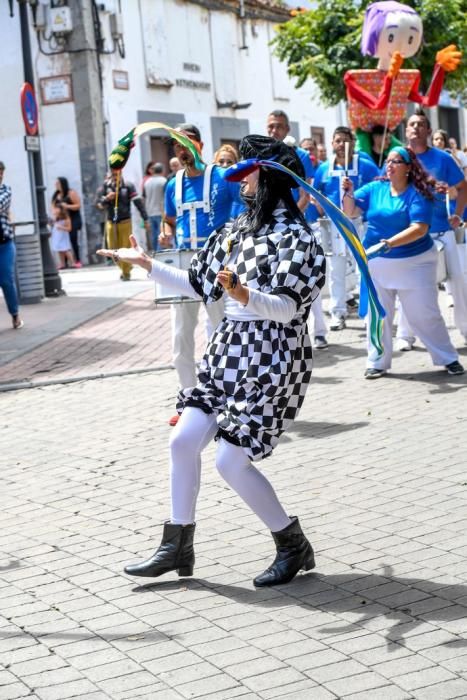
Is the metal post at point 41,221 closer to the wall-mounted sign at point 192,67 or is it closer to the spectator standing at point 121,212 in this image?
the spectator standing at point 121,212

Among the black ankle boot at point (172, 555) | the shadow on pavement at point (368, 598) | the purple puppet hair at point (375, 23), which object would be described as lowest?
the shadow on pavement at point (368, 598)

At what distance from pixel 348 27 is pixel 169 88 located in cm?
615

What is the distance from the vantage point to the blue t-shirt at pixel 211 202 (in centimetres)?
829

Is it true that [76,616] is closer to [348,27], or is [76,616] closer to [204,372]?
[204,372]

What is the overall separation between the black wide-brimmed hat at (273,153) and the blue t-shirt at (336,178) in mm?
6616

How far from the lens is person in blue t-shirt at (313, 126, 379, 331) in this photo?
Answer: 38.8ft

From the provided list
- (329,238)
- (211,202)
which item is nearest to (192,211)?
(211,202)

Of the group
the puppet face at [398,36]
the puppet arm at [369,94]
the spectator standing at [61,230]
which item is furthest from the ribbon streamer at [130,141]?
the spectator standing at [61,230]

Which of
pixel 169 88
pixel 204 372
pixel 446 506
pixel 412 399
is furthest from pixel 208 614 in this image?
pixel 169 88

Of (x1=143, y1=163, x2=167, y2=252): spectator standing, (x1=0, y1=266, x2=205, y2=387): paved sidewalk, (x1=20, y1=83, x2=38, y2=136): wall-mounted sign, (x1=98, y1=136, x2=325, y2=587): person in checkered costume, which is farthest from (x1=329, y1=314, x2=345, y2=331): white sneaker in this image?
(x1=143, y1=163, x2=167, y2=252): spectator standing

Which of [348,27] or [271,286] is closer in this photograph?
[271,286]

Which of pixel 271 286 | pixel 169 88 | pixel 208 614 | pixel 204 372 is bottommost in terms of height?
pixel 208 614

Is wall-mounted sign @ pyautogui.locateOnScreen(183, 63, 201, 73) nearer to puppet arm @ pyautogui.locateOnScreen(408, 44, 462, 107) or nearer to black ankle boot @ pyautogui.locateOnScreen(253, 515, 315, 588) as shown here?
puppet arm @ pyautogui.locateOnScreen(408, 44, 462, 107)

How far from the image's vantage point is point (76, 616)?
487 centimetres
